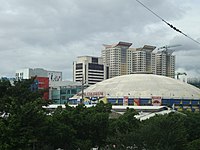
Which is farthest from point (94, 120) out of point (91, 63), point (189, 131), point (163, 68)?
point (163, 68)

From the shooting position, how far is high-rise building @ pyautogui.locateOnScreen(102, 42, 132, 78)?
6624 inches

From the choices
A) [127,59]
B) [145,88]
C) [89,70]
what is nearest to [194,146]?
[145,88]

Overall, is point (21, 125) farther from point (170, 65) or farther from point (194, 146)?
point (170, 65)

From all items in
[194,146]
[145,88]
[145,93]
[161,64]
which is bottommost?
[194,146]

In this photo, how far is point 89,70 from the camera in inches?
6083

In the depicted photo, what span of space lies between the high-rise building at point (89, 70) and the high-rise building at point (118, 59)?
18.0ft

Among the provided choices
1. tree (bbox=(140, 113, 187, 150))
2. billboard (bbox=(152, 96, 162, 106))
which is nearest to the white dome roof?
billboard (bbox=(152, 96, 162, 106))

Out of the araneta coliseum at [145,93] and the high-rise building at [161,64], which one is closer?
the araneta coliseum at [145,93]

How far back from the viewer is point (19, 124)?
75.5 feet

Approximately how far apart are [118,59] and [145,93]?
242 ft

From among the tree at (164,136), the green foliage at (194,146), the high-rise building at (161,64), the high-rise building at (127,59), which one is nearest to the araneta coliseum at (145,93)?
the high-rise building at (127,59)

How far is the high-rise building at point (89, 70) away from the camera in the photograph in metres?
154

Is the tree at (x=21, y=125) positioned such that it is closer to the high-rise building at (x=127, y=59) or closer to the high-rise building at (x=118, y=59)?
the high-rise building at (x=127, y=59)

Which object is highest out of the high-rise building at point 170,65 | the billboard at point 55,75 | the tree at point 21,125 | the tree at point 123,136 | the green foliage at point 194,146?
the high-rise building at point 170,65
